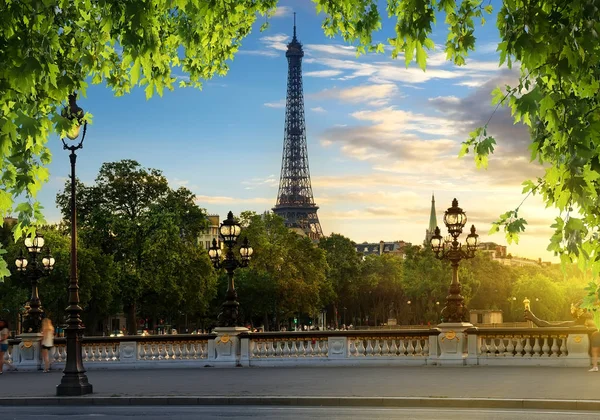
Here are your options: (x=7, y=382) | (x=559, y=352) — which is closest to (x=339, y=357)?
(x=559, y=352)

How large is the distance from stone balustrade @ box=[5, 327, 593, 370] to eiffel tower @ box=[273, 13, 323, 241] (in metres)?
147

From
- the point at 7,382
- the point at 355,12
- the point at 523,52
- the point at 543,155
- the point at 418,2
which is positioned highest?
the point at 355,12

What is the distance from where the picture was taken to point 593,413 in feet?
62.6

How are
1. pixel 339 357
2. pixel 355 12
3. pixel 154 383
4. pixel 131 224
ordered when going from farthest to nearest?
pixel 131 224, pixel 339 357, pixel 154 383, pixel 355 12

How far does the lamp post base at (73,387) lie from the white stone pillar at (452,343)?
12.5 m

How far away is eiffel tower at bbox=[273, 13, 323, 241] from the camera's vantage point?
18475cm

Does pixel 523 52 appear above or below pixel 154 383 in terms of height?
above

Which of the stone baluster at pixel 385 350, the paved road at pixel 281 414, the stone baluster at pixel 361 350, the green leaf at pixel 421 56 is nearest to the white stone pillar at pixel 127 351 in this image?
the stone baluster at pixel 361 350

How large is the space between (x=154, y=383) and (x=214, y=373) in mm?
4363

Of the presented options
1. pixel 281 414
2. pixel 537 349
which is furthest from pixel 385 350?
pixel 281 414

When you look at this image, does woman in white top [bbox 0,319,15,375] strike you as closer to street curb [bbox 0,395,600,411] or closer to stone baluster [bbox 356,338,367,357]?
street curb [bbox 0,395,600,411]

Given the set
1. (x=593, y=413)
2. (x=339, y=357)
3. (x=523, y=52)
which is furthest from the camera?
(x=339, y=357)

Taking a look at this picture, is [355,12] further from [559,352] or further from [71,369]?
[559,352]

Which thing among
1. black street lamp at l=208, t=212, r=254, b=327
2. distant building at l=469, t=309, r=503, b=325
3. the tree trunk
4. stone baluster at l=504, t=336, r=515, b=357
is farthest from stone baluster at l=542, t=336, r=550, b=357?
distant building at l=469, t=309, r=503, b=325
